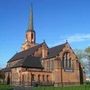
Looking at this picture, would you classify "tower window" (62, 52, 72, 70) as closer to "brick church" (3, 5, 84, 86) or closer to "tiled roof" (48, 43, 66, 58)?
"brick church" (3, 5, 84, 86)

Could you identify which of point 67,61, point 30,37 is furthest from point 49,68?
point 30,37

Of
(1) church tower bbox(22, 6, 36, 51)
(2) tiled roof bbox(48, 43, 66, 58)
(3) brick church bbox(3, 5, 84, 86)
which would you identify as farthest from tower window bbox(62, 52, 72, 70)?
(1) church tower bbox(22, 6, 36, 51)

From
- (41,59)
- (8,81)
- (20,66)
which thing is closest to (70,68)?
(41,59)

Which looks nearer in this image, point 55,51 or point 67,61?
point 67,61

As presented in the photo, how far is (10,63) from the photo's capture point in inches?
4193

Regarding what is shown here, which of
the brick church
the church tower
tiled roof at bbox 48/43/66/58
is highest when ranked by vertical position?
the church tower

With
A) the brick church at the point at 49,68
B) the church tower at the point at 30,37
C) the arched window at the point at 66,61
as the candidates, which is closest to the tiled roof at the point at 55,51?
the brick church at the point at 49,68

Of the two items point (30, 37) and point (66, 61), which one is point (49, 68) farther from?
point (30, 37)

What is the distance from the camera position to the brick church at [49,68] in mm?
78875

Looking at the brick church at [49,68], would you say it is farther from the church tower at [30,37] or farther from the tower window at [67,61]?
the church tower at [30,37]

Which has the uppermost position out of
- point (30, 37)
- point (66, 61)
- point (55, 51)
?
point (30, 37)

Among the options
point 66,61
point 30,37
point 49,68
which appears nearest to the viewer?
point 66,61

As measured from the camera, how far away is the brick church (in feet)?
259

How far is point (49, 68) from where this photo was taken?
274 ft
